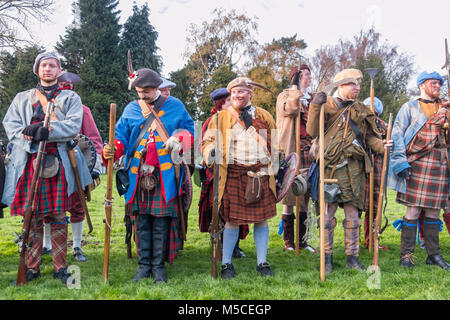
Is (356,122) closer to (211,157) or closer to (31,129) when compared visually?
(211,157)

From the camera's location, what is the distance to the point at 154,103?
4.22m

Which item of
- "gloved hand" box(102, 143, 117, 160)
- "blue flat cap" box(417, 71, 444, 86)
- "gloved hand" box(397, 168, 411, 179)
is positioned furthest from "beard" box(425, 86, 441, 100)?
"gloved hand" box(102, 143, 117, 160)

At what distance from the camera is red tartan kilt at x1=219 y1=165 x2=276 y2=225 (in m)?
4.20

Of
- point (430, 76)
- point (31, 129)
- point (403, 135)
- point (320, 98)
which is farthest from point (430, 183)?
point (31, 129)

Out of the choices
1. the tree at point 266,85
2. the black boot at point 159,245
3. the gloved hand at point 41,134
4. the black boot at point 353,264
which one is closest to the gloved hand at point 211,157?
the black boot at point 159,245

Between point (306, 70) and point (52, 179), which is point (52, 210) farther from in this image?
point (306, 70)

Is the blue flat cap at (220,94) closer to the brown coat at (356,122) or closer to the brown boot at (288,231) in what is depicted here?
the brown coat at (356,122)

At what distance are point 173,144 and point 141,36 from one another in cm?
3103

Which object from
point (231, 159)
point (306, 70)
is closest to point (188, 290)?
point (231, 159)

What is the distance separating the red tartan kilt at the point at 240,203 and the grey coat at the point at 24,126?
1.63 metres

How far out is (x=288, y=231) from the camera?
5.67 metres

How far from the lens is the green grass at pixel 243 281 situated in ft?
11.7

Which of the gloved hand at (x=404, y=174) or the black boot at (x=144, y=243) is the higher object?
the gloved hand at (x=404, y=174)

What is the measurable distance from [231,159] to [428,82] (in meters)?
2.59
